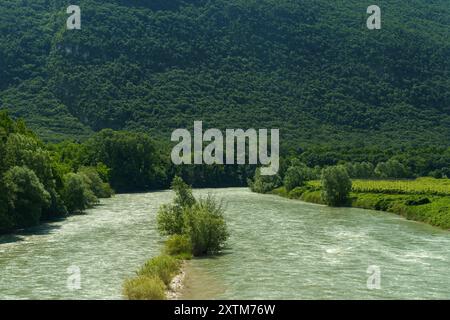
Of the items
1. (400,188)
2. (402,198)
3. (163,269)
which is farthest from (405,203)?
(163,269)

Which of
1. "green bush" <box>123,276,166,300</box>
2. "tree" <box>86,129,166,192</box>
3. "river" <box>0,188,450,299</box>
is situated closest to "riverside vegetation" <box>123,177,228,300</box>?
"green bush" <box>123,276,166,300</box>

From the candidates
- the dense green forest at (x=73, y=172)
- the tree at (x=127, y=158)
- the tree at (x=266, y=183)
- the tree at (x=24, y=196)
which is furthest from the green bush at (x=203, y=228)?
the tree at (x=127, y=158)

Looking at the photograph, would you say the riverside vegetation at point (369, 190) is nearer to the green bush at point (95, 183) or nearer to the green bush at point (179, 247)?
the green bush at point (179, 247)

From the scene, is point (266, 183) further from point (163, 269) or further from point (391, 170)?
point (163, 269)
